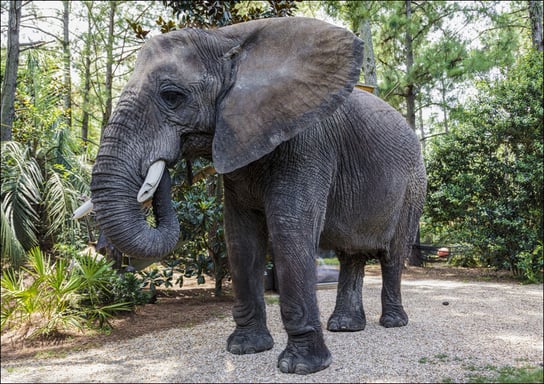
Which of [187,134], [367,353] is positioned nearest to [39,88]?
[187,134]

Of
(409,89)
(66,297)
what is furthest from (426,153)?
(66,297)

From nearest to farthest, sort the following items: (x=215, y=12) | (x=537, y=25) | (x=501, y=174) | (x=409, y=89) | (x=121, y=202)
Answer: (x=121, y=202) < (x=215, y=12) < (x=501, y=174) < (x=537, y=25) < (x=409, y=89)

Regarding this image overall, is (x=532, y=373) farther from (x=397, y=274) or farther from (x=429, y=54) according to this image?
(x=429, y=54)

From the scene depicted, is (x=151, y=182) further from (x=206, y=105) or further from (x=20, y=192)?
(x=20, y=192)

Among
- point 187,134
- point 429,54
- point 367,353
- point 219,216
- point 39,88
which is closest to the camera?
point 187,134

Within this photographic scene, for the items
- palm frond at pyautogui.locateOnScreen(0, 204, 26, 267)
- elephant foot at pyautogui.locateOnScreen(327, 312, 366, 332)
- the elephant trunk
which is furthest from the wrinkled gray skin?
palm frond at pyautogui.locateOnScreen(0, 204, 26, 267)

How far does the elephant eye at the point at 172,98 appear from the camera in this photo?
3.28 metres

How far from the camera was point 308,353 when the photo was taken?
3545mm

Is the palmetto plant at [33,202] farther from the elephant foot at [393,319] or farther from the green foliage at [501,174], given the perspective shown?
the green foliage at [501,174]

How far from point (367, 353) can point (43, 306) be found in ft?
10.2

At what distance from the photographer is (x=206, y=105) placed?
342 cm

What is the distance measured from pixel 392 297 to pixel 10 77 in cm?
637

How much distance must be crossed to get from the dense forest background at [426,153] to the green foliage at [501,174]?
0.02m

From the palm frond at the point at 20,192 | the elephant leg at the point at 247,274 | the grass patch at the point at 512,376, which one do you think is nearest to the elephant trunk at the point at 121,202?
the elephant leg at the point at 247,274
